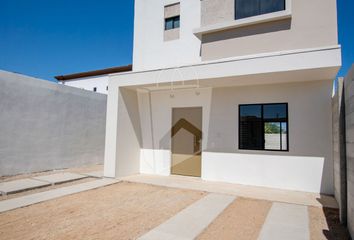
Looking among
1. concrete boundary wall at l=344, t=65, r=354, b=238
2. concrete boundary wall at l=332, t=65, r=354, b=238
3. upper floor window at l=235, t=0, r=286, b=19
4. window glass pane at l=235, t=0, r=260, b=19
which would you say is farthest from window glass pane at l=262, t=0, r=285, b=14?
concrete boundary wall at l=344, t=65, r=354, b=238

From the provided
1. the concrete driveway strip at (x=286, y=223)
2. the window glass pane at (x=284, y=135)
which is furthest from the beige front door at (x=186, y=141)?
the concrete driveway strip at (x=286, y=223)

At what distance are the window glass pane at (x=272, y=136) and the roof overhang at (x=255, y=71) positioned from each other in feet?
4.67

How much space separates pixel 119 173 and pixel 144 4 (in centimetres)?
1007

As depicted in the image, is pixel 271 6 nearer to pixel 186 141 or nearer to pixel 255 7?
pixel 255 7

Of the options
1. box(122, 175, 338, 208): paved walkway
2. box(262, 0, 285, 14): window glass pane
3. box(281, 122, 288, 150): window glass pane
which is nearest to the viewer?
box(122, 175, 338, 208): paved walkway

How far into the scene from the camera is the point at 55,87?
9.28 metres

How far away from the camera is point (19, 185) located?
A: 6.56 m

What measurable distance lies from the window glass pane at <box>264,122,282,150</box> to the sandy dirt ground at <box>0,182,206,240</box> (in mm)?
2841

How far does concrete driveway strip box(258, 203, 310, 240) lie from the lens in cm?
366

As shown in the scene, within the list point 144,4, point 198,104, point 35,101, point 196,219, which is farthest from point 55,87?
point 196,219

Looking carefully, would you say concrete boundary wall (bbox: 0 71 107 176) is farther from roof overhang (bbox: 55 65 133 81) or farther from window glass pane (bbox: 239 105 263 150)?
roof overhang (bbox: 55 65 133 81)

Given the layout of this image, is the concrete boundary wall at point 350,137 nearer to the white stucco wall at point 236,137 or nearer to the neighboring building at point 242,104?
the neighboring building at point 242,104

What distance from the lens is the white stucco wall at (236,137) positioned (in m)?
6.48

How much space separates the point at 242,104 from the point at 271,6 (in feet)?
11.4
